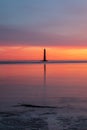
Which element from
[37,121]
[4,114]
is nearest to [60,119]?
[37,121]

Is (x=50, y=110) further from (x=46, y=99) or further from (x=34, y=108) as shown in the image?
(x=46, y=99)

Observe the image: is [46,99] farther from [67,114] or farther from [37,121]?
[37,121]

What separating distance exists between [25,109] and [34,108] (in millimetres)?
254

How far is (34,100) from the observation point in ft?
33.7

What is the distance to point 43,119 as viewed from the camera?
7227 mm

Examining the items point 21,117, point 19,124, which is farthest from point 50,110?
point 19,124

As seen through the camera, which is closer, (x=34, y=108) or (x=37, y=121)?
(x=37, y=121)

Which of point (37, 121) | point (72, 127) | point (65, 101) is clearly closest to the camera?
point (72, 127)

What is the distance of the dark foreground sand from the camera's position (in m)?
6.54

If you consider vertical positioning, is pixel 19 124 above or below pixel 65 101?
below

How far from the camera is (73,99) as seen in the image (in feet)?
34.1

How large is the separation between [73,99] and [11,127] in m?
4.18

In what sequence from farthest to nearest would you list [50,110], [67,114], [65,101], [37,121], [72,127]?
[65,101] < [50,110] < [67,114] < [37,121] < [72,127]

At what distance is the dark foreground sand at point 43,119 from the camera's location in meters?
6.54
